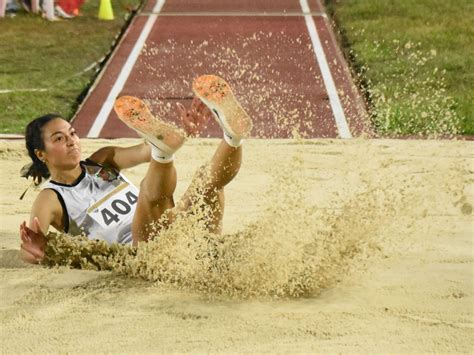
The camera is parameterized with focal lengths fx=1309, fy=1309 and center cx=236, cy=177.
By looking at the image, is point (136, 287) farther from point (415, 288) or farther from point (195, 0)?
point (195, 0)

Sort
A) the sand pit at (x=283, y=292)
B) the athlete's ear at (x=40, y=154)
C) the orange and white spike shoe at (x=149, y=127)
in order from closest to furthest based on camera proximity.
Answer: the sand pit at (x=283, y=292) < the orange and white spike shoe at (x=149, y=127) < the athlete's ear at (x=40, y=154)

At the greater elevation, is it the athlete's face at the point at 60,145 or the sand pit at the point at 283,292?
the athlete's face at the point at 60,145

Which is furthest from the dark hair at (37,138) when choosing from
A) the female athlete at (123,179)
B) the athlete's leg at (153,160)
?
the athlete's leg at (153,160)

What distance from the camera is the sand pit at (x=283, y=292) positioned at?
505 centimetres

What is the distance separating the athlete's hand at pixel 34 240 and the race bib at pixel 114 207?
309 millimetres

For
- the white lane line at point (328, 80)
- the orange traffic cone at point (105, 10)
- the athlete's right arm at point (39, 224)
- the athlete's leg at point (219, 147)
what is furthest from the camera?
the orange traffic cone at point (105, 10)

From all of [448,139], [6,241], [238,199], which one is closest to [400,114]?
[448,139]

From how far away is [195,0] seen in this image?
16.1 metres

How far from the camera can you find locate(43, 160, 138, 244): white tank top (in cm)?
595

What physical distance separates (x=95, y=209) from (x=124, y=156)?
304 mm

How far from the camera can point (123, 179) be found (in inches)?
244

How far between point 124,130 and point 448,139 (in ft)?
7.82

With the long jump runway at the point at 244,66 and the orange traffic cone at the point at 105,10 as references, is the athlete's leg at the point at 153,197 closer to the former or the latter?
the long jump runway at the point at 244,66

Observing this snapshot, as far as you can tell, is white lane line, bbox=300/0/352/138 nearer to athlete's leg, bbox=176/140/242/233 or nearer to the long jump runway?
the long jump runway
